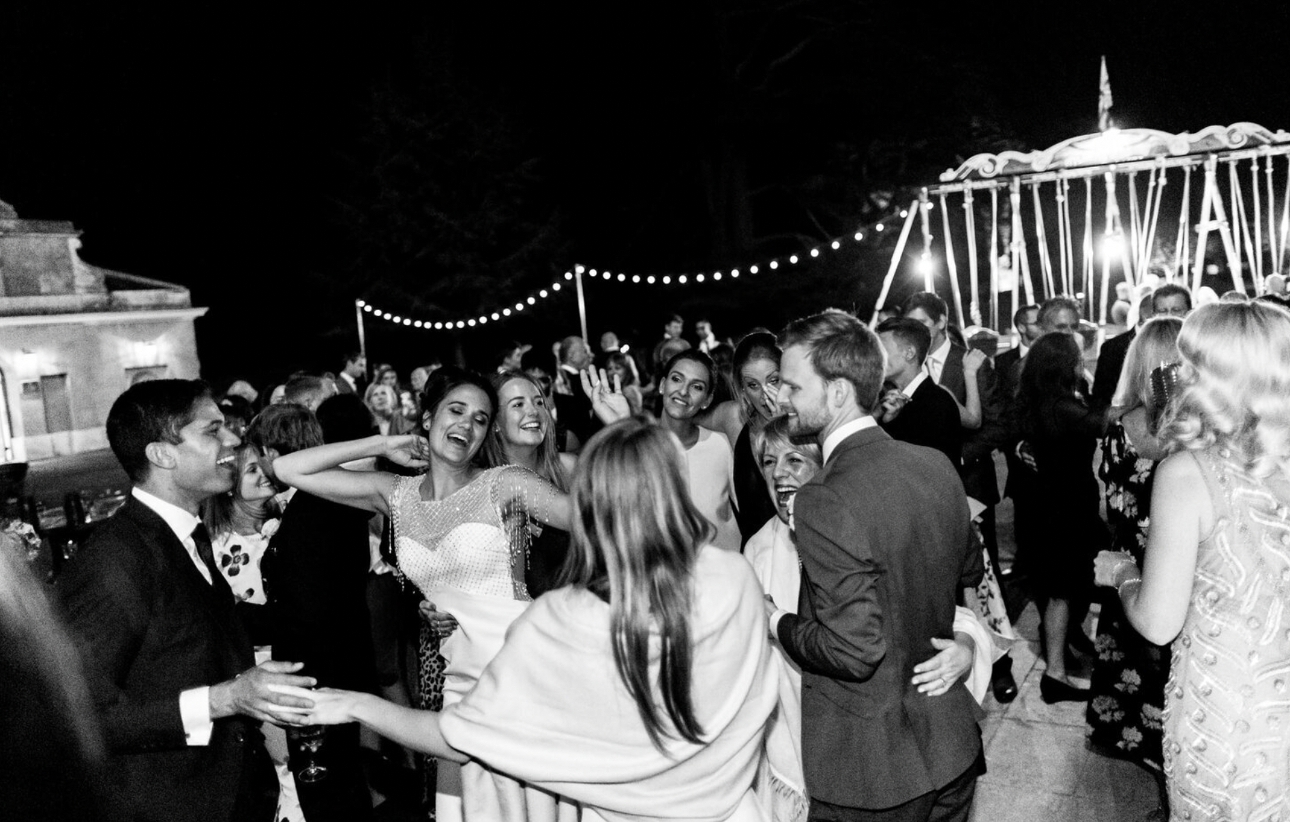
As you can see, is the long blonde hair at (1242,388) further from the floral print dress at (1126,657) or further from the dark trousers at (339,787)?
the dark trousers at (339,787)

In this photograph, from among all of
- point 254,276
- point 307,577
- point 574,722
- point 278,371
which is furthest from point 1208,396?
point 254,276

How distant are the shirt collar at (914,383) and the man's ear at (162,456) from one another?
10.2ft

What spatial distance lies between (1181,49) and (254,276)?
2806cm

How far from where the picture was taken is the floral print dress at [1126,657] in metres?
3.48

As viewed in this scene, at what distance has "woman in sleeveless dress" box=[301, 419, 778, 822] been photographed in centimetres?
195

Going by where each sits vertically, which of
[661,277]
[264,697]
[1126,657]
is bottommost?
[1126,657]

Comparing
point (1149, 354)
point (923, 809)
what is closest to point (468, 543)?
point (923, 809)

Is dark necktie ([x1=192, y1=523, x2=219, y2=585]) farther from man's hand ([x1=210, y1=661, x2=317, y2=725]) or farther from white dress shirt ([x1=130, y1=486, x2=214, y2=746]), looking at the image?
man's hand ([x1=210, y1=661, x2=317, y2=725])

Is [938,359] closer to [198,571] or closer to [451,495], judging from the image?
[451,495]

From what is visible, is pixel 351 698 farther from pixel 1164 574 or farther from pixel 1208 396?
pixel 1208 396

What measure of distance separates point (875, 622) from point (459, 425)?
5.81 ft

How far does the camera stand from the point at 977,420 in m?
5.58

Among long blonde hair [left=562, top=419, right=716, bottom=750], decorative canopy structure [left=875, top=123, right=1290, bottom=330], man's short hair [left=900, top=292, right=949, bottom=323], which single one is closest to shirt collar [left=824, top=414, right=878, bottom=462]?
long blonde hair [left=562, top=419, right=716, bottom=750]

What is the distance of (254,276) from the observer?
33375 mm
